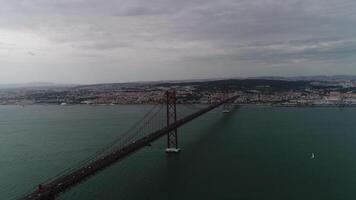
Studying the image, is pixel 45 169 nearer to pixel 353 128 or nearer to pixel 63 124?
pixel 63 124

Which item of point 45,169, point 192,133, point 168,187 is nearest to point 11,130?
point 192,133

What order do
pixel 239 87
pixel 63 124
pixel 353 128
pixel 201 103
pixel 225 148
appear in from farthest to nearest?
pixel 239 87, pixel 201 103, pixel 63 124, pixel 353 128, pixel 225 148

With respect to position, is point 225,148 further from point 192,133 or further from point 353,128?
point 353,128

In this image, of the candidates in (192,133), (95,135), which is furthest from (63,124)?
(192,133)

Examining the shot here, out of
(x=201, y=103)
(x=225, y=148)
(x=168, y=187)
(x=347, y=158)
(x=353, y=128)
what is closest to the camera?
(x=168, y=187)

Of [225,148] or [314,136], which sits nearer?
[225,148]

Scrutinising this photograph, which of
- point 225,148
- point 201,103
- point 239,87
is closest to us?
point 225,148
